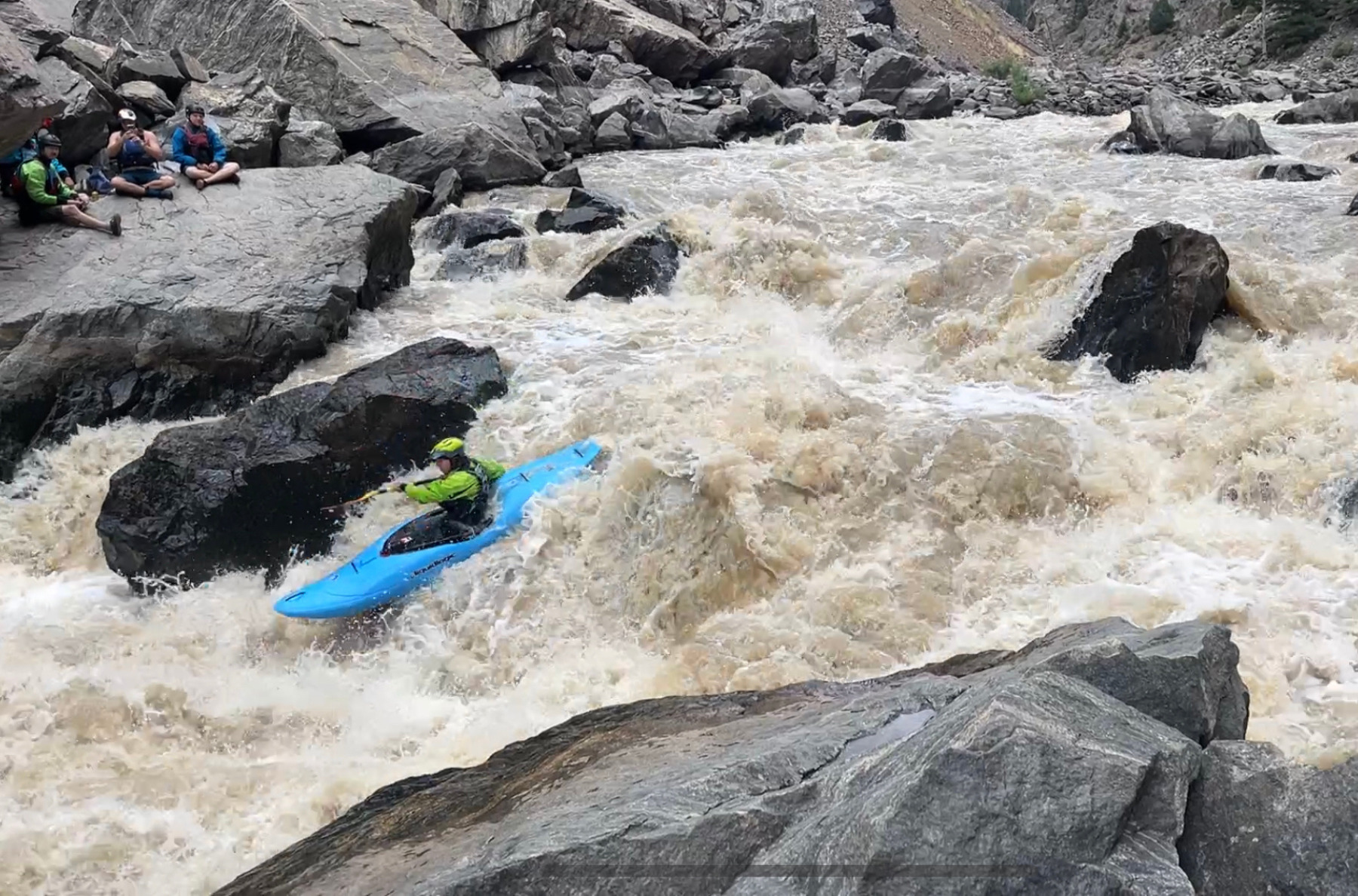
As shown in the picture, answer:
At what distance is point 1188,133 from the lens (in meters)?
13.6

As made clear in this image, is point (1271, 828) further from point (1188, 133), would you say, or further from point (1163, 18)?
point (1163, 18)

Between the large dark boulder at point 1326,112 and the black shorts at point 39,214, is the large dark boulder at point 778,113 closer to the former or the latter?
the large dark boulder at point 1326,112

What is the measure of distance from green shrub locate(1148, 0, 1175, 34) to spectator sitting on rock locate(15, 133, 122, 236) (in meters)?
53.0

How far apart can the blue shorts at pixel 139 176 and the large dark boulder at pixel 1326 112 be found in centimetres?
1695

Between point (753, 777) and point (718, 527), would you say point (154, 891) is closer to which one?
point (753, 777)

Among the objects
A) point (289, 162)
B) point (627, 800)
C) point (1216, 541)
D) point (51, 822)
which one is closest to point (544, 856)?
point (627, 800)

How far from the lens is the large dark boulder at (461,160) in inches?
536

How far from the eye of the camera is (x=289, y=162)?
488 inches

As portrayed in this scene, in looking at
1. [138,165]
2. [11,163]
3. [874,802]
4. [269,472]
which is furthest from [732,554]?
[11,163]

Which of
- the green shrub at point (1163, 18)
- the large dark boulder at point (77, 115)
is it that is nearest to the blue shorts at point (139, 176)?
the large dark boulder at point (77, 115)

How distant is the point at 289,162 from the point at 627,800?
11735 mm

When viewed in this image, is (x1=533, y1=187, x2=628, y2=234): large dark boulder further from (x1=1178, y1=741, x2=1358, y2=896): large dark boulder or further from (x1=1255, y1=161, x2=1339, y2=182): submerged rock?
(x1=1178, y1=741, x2=1358, y2=896): large dark boulder

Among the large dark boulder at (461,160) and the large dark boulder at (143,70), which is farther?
the large dark boulder at (461,160)

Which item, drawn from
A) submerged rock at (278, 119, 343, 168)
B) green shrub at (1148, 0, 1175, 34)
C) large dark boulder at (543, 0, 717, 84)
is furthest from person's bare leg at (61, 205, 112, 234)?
green shrub at (1148, 0, 1175, 34)
